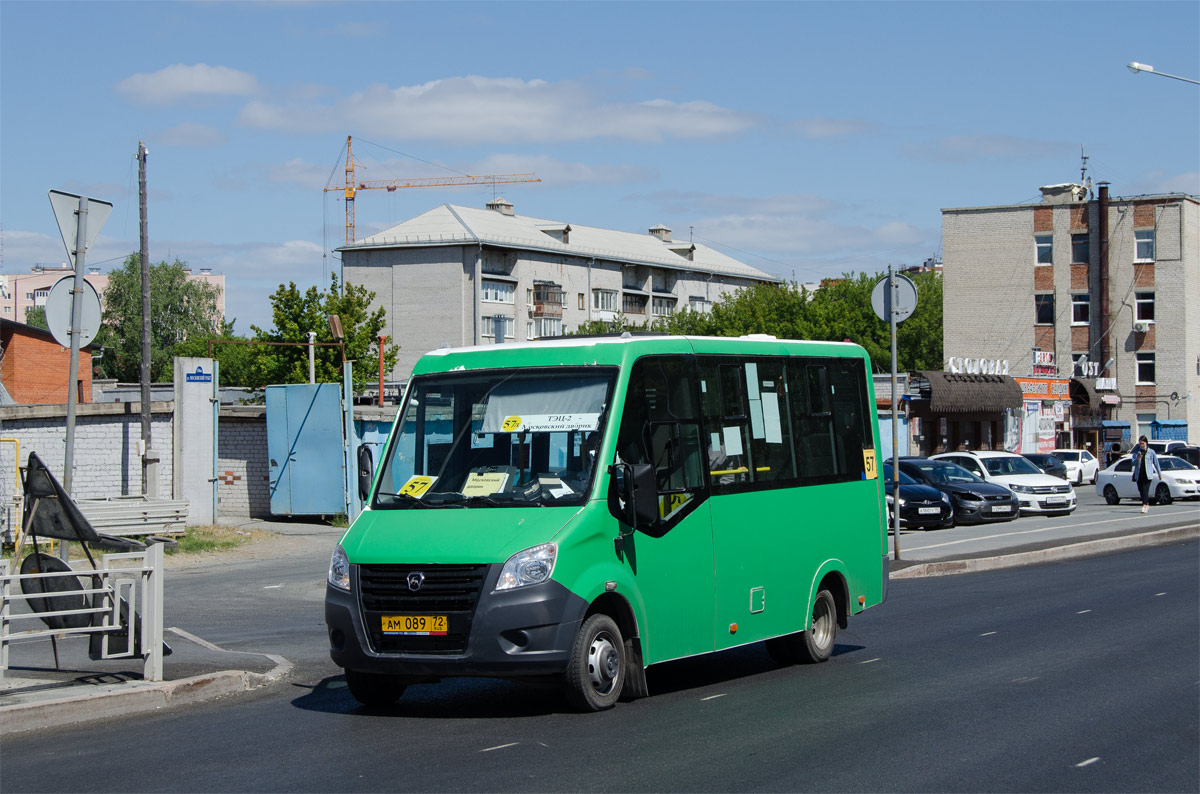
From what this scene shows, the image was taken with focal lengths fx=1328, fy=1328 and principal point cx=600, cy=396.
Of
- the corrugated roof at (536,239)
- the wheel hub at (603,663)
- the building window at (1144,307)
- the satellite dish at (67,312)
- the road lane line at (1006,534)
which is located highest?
the corrugated roof at (536,239)

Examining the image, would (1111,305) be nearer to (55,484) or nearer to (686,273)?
(686,273)

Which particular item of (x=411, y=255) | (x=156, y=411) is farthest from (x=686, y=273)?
(x=156, y=411)

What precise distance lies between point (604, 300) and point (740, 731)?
345 feet

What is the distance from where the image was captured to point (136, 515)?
75.6ft

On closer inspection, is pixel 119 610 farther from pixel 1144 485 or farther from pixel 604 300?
pixel 604 300

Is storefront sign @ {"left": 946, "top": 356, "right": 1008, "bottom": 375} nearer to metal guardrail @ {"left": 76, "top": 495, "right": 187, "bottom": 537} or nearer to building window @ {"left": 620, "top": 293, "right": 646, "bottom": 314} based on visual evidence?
metal guardrail @ {"left": 76, "top": 495, "right": 187, "bottom": 537}

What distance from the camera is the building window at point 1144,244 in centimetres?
7306

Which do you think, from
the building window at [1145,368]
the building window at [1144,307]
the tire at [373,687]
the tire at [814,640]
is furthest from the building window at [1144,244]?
the tire at [373,687]

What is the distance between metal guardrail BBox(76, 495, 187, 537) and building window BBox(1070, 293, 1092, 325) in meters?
62.1

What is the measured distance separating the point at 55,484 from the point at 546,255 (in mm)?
96936

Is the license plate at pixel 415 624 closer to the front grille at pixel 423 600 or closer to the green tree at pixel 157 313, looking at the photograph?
the front grille at pixel 423 600

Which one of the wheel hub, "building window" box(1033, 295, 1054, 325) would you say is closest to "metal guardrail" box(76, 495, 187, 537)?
the wheel hub

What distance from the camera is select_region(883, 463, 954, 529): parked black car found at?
29.0 m

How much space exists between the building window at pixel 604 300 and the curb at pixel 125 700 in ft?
334
